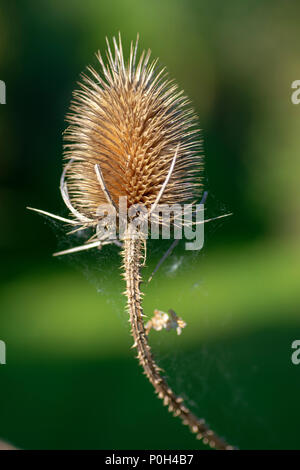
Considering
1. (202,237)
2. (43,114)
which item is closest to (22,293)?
(43,114)

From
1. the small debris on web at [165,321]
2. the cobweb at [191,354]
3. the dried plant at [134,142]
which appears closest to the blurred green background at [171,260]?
the cobweb at [191,354]

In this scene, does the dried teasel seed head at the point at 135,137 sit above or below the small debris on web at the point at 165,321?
above

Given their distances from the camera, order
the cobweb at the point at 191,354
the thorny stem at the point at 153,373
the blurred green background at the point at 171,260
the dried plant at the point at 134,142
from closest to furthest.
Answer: the thorny stem at the point at 153,373
the dried plant at the point at 134,142
the cobweb at the point at 191,354
the blurred green background at the point at 171,260

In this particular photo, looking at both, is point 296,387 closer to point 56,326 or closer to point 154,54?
point 56,326

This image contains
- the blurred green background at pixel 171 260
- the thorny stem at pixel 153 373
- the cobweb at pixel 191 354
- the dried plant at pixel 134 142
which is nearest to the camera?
the thorny stem at pixel 153 373

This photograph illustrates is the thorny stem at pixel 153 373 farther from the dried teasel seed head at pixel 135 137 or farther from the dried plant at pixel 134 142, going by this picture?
the dried teasel seed head at pixel 135 137

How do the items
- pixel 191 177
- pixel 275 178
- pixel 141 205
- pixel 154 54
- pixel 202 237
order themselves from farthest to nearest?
pixel 275 178, pixel 154 54, pixel 202 237, pixel 191 177, pixel 141 205
